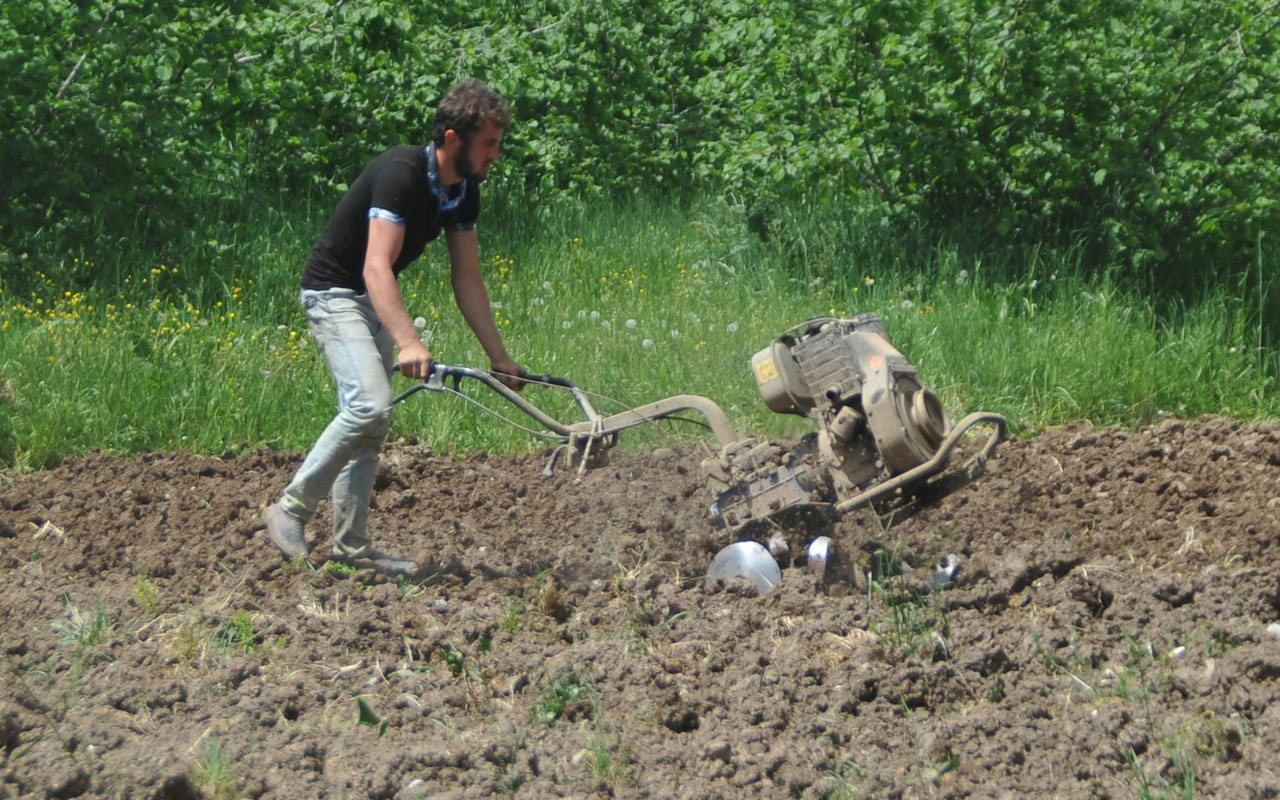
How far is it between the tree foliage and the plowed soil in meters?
2.26

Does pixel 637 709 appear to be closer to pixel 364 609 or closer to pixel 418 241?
pixel 364 609

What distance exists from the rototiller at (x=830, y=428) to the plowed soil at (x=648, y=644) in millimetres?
252

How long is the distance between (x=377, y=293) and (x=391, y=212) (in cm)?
29

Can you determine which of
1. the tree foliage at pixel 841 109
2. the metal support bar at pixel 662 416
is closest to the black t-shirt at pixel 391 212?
the metal support bar at pixel 662 416

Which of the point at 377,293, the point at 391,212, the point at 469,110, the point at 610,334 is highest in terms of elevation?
the point at 469,110

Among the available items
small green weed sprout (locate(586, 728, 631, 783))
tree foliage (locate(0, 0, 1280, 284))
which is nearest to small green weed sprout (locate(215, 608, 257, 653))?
small green weed sprout (locate(586, 728, 631, 783))

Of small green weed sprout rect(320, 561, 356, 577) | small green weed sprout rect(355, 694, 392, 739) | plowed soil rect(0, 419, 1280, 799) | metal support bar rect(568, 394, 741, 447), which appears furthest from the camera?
small green weed sprout rect(320, 561, 356, 577)

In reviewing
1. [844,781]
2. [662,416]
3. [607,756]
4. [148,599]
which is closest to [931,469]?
[662,416]

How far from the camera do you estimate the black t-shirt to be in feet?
16.8

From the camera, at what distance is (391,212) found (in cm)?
509

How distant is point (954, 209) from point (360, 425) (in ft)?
16.4

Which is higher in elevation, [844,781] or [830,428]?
[830,428]

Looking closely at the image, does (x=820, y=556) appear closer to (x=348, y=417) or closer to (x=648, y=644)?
(x=648, y=644)

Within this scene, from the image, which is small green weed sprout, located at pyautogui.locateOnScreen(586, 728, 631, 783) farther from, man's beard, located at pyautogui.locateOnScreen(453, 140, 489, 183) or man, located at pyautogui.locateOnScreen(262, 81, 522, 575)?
man's beard, located at pyautogui.locateOnScreen(453, 140, 489, 183)
